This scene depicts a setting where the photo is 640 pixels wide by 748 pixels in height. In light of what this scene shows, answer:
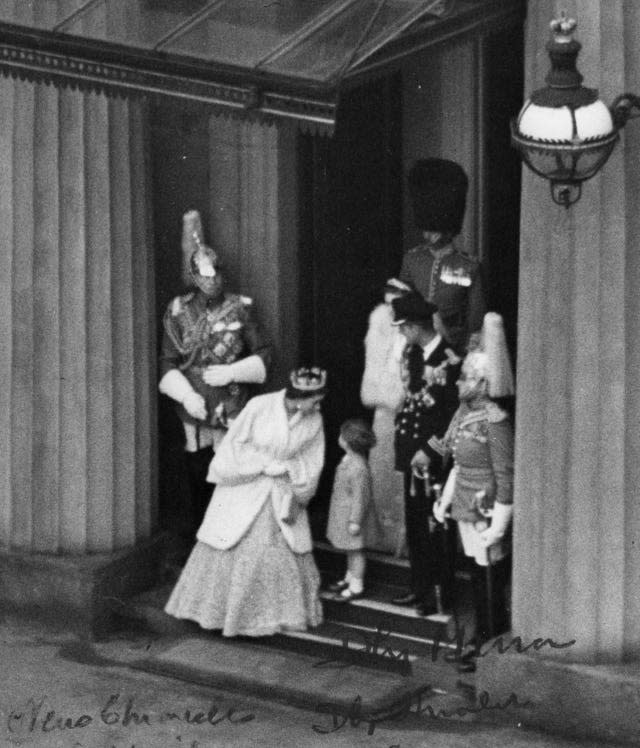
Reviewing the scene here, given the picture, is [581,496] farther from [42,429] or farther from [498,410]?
[42,429]

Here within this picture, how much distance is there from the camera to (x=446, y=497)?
1360 centimetres

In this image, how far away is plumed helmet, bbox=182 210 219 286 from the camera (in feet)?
49.3

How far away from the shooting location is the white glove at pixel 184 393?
15055 millimetres

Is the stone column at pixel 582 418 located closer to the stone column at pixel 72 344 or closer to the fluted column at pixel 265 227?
the fluted column at pixel 265 227

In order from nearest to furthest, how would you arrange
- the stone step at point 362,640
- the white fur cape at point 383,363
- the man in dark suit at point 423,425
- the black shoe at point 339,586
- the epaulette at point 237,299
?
the man in dark suit at point 423,425 → the stone step at point 362,640 → the white fur cape at point 383,363 → the black shoe at point 339,586 → the epaulette at point 237,299

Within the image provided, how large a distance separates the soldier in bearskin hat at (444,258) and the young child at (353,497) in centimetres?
87

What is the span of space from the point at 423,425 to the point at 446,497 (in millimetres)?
598

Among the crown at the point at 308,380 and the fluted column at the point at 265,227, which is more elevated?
the fluted column at the point at 265,227

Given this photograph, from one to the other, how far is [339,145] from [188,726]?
13.0ft

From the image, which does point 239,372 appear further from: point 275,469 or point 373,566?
point 373,566

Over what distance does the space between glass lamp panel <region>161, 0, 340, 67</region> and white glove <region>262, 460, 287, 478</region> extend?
2766mm
